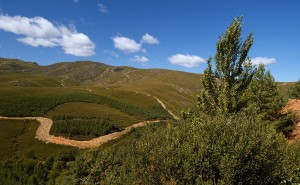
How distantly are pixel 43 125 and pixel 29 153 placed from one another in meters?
27.9

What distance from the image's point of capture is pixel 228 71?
2431 cm

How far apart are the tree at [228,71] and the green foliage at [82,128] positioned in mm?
100737

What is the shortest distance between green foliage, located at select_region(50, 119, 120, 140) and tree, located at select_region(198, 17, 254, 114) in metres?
101

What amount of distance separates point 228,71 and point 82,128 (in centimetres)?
10727

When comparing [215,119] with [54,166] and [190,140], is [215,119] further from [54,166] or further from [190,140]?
[54,166]

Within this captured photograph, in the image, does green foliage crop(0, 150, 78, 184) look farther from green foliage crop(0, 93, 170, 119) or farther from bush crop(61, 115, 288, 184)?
bush crop(61, 115, 288, 184)

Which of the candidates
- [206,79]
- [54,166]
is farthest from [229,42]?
[54,166]

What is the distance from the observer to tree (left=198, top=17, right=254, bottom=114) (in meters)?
23.9

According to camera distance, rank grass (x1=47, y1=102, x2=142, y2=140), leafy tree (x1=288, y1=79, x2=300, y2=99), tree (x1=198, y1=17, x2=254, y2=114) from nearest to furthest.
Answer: tree (x1=198, y1=17, x2=254, y2=114) < leafy tree (x1=288, y1=79, x2=300, y2=99) < grass (x1=47, y1=102, x2=142, y2=140)

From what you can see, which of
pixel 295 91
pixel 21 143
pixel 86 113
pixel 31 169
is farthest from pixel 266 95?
pixel 86 113

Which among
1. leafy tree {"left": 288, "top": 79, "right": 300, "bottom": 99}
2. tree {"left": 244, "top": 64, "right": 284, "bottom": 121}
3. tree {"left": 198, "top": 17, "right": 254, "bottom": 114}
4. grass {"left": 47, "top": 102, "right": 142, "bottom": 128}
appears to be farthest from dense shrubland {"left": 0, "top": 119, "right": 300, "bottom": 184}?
grass {"left": 47, "top": 102, "right": 142, "bottom": 128}

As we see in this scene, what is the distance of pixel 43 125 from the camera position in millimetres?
123625

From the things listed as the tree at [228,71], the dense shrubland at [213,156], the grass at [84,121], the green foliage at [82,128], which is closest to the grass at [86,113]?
the grass at [84,121]

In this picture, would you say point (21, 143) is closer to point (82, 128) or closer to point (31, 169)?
point (31, 169)
